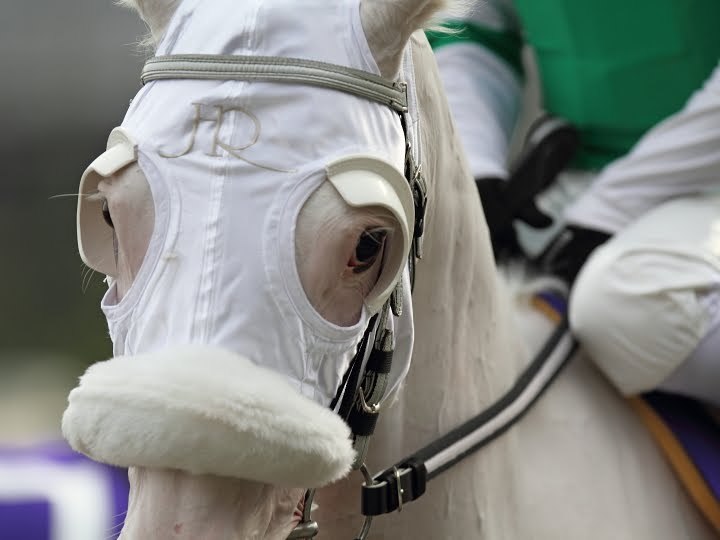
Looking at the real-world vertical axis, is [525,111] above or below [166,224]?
below

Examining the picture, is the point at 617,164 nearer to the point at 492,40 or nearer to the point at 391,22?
the point at 492,40

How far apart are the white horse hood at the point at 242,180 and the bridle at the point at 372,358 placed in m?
0.01

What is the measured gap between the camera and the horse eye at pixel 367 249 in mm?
1005

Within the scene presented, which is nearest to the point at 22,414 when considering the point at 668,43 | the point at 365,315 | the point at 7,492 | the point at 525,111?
the point at 7,492

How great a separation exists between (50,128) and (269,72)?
6010 millimetres

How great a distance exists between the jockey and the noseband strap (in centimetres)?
61

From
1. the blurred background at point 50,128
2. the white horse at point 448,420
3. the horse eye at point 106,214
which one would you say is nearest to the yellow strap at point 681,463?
the white horse at point 448,420

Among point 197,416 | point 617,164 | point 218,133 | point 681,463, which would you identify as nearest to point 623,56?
point 617,164

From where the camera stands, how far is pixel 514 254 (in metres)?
2.03

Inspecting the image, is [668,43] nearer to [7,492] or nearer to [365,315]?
[365,315]

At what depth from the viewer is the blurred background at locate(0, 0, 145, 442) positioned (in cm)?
592

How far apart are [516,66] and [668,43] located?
421mm

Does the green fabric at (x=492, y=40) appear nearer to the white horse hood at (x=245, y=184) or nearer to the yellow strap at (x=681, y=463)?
the yellow strap at (x=681, y=463)

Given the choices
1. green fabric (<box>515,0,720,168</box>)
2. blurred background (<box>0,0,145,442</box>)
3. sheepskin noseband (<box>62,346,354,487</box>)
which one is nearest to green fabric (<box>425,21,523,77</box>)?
green fabric (<box>515,0,720,168</box>)
